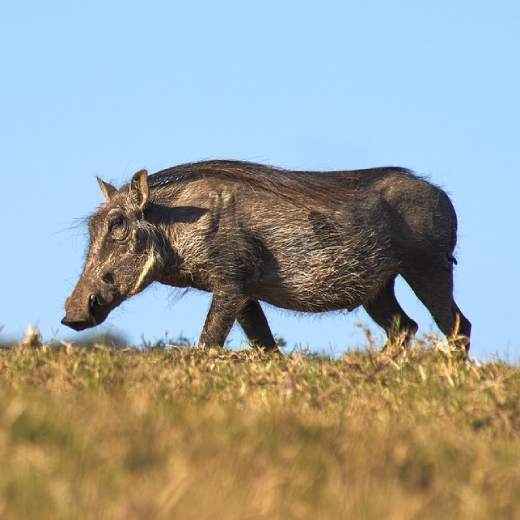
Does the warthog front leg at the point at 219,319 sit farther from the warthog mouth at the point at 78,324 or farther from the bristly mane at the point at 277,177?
the bristly mane at the point at 277,177

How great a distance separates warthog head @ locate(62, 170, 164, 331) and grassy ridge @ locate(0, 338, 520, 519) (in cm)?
346

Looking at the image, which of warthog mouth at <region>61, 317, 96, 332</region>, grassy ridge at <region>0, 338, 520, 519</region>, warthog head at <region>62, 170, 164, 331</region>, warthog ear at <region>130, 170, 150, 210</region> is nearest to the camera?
grassy ridge at <region>0, 338, 520, 519</region>

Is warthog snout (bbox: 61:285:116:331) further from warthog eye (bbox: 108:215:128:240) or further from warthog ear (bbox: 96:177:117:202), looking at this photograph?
warthog ear (bbox: 96:177:117:202)

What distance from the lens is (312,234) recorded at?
9.82 meters

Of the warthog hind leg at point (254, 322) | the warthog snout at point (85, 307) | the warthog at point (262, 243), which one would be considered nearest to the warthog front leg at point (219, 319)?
the warthog at point (262, 243)

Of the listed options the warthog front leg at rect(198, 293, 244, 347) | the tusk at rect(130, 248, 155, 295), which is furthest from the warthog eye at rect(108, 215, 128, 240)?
the warthog front leg at rect(198, 293, 244, 347)

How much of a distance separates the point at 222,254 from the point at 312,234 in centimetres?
76

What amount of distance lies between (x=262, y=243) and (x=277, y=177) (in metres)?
0.64

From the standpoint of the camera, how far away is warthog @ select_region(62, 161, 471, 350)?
961 cm

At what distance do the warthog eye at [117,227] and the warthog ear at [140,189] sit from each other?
0.57 feet

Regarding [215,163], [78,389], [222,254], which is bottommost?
[78,389]

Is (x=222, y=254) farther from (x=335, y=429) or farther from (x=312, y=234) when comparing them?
(x=335, y=429)

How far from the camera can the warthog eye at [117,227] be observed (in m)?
9.75

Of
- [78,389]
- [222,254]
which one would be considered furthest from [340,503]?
[222,254]
